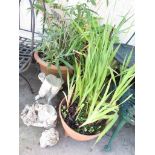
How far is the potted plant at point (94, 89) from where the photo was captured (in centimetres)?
163

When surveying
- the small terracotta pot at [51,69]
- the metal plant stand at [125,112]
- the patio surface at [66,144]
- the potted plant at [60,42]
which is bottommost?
the patio surface at [66,144]

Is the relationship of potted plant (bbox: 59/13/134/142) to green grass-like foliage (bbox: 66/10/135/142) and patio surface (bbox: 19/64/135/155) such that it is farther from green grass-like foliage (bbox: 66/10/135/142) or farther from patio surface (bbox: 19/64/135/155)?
patio surface (bbox: 19/64/135/155)

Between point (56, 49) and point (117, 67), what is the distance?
44 cm

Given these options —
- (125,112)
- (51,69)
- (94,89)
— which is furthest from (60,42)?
(125,112)

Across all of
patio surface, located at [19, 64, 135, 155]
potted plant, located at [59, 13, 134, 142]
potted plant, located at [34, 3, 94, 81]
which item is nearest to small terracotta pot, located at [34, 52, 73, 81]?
potted plant, located at [34, 3, 94, 81]

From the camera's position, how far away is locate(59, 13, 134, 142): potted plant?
1626 mm

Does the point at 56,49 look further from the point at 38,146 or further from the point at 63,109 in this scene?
the point at 38,146

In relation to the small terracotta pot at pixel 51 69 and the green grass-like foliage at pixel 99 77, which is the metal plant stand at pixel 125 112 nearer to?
the green grass-like foliage at pixel 99 77

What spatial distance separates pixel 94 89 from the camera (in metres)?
1.69

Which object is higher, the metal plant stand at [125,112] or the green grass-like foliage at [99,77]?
the green grass-like foliage at [99,77]

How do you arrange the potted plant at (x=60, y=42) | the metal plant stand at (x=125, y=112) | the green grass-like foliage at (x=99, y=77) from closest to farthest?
the green grass-like foliage at (x=99, y=77)
the metal plant stand at (x=125, y=112)
the potted plant at (x=60, y=42)

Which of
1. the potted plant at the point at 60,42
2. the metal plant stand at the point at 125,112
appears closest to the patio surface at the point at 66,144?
the metal plant stand at the point at 125,112
